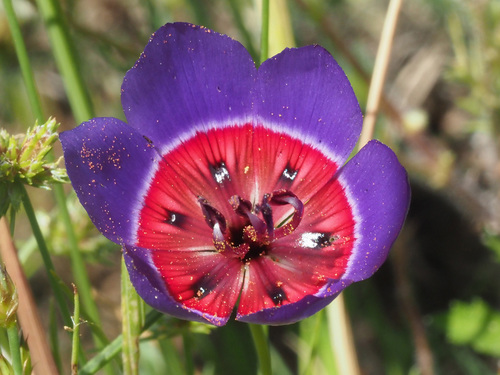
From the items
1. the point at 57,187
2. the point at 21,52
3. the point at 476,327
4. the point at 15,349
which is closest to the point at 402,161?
the point at 476,327

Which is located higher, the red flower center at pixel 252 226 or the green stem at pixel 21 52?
the green stem at pixel 21 52

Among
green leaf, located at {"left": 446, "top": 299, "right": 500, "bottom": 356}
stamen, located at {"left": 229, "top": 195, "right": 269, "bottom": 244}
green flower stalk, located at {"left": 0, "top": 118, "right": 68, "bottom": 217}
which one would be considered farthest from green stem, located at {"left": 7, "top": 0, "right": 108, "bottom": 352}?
green leaf, located at {"left": 446, "top": 299, "right": 500, "bottom": 356}

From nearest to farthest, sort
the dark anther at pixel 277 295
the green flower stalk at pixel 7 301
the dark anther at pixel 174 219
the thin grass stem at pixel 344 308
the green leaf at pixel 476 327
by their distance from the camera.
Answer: the green flower stalk at pixel 7 301, the dark anther at pixel 277 295, the dark anther at pixel 174 219, the thin grass stem at pixel 344 308, the green leaf at pixel 476 327

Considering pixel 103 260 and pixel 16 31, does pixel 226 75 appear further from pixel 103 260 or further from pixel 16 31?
pixel 103 260

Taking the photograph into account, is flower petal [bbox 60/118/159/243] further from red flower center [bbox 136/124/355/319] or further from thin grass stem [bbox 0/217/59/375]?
thin grass stem [bbox 0/217/59/375]

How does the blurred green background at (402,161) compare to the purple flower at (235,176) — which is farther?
the blurred green background at (402,161)

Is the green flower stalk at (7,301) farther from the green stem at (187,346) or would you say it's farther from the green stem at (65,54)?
the green stem at (65,54)

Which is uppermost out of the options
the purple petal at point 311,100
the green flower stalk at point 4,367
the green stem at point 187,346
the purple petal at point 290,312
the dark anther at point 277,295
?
the purple petal at point 311,100

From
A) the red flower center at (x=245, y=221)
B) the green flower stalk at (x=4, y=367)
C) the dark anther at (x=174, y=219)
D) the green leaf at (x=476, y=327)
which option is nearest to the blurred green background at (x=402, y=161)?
the green leaf at (x=476, y=327)

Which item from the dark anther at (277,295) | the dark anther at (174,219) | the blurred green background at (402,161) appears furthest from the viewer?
the blurred green background at (402,161)
